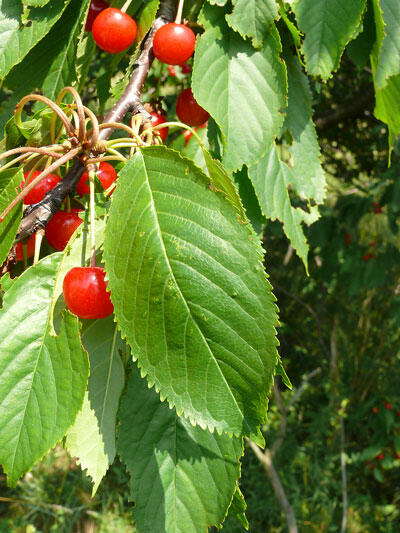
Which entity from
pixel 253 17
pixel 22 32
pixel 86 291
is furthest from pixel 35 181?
pixel 253 17

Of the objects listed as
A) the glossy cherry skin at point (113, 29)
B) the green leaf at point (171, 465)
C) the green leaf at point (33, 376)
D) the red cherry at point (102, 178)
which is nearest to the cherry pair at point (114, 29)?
the glossy cherry skin at point (113, 29)

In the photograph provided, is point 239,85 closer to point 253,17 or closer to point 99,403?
point 253,17

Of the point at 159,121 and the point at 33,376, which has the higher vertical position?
the point at 159,121

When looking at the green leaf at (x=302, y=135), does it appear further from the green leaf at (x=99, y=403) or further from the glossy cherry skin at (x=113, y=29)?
the green leaf at (x=99, y=403)

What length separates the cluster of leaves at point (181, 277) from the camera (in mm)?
604

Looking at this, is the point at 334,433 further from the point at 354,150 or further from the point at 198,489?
the point at 198,489

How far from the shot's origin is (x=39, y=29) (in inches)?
36.8

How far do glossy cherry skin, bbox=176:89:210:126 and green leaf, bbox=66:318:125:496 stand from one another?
Result: 1.71 feet

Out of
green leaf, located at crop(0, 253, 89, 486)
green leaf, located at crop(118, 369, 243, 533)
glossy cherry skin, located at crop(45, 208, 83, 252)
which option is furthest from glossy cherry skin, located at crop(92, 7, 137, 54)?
green leaf, located at crop(118, 369, 243, 533)

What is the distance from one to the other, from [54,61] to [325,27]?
569 millimetres

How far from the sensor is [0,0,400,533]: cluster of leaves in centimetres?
60

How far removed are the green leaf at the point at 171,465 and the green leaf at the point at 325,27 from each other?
28.0 inches

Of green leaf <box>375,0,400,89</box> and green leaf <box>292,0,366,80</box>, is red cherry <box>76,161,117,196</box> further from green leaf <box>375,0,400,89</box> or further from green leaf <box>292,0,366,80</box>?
green leaf <box>375,0,400,89</box>

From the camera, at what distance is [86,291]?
685 millimetres
